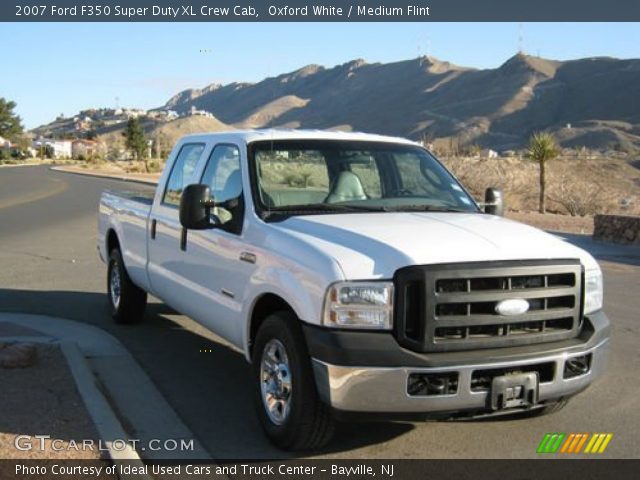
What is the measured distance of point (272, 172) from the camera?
5.78m

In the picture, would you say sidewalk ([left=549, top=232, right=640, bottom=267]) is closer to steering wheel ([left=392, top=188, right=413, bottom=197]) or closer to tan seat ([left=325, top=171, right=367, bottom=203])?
steering wheel ([left=392, top=188, right=413, bottom=197])

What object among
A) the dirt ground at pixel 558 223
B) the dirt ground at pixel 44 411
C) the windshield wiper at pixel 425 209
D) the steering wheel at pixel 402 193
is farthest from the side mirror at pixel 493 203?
the dirt ground at pixel 558 223

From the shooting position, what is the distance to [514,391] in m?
4.40

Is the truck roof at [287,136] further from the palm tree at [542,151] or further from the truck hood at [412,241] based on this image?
the palm tree at [542,151]

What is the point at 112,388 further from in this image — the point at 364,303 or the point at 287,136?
the point at 364,303

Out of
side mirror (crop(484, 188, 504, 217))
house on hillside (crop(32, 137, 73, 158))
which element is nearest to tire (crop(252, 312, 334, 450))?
side mirror (crop(484, 188, 504, 217))

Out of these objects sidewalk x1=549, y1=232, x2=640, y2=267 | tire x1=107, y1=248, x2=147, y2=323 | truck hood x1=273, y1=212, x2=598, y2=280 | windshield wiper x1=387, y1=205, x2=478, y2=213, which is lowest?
sidewalk x1=549, y1=232, x2=640, y2=267

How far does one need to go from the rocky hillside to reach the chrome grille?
8270cm

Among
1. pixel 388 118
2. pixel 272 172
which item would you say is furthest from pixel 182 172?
pixel 388 118

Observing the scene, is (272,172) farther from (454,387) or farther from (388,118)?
(388,118)

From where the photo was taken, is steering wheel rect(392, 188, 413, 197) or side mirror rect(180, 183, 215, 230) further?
steering wheel rect(392, 188, 413, 197)

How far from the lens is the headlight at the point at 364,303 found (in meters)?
4.29

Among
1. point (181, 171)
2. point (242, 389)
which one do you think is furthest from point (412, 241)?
point (181, 171)

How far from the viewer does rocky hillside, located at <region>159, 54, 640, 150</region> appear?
10781 cm
